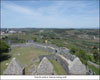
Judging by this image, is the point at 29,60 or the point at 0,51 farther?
the point at 0,51

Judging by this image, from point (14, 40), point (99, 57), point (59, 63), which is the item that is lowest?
point (99, 57)

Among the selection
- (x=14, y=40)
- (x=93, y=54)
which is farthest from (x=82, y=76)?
(x=93, y=54)

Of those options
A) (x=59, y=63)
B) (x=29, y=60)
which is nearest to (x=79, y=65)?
(x=59, y=63)

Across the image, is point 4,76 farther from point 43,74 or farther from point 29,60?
point 29,60

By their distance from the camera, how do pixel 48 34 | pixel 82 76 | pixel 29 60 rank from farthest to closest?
1. pixel 48 34
2. pixel 29 60
3. pixel 82 76

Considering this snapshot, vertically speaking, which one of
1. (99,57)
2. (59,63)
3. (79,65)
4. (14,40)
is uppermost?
(14,40)

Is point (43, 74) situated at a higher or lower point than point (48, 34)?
lower

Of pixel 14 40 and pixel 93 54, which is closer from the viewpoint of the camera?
pixel 14 40

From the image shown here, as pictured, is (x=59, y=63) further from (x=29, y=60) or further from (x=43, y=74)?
(x=43, y=74)

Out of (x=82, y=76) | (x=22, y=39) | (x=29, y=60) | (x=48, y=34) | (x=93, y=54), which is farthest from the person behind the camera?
(x=93, y=54)
